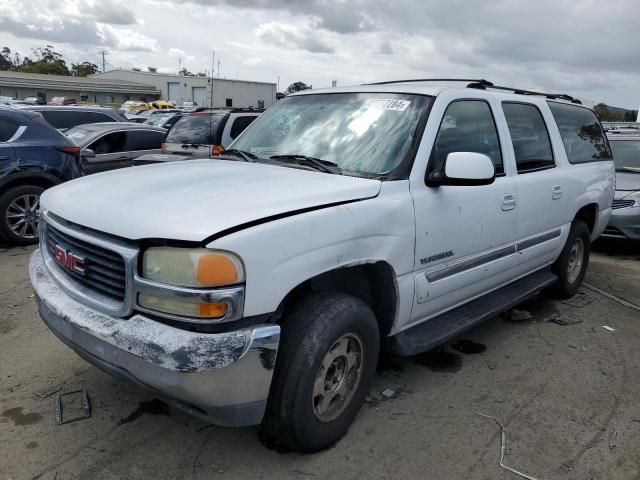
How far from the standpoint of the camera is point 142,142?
10.1m

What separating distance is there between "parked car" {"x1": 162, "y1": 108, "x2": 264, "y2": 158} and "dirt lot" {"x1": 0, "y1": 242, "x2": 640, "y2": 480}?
452 cm

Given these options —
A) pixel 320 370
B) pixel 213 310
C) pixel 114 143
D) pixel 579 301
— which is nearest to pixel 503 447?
pixel 320 370

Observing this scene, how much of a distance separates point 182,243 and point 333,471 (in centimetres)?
136

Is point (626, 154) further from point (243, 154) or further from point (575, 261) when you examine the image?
point (243, 154)

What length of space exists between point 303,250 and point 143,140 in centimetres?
858

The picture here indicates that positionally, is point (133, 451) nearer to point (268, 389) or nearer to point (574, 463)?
point (268, 389)

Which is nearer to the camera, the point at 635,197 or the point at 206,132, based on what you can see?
the point at 635,197

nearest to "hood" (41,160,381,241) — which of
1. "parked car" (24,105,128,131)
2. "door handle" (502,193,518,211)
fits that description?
"door handle" (502,193,518,211)

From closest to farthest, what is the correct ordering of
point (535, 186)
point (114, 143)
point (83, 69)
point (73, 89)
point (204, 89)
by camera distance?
point (535, 186) → point (114, 143) → point (204, 89) → point (73, 89) → point (83, 69)

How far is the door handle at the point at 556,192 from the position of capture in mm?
4426

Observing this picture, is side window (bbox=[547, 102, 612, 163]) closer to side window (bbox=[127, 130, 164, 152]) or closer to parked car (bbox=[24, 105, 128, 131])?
side window (bbox=[127, 130, 164, 152])

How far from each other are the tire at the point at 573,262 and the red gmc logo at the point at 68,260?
416cm

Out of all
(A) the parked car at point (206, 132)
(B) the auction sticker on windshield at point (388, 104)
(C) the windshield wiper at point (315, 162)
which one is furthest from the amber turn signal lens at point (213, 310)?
(A) the parked car at point (206, 132)

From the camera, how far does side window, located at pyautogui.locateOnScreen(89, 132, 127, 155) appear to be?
9.48m
